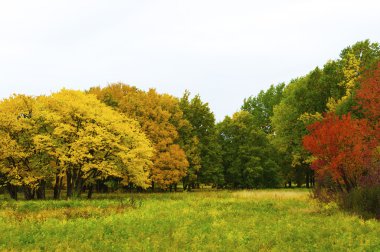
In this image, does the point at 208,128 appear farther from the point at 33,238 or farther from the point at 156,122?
the point at 33,238

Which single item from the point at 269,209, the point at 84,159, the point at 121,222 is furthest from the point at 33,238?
the point at 84,159

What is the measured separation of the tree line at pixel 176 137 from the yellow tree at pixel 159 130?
0.14 meters

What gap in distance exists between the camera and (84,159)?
3569cm

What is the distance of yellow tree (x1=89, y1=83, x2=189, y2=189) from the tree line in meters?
0.14

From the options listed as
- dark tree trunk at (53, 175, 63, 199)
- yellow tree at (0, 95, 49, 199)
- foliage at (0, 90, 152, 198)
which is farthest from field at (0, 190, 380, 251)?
dark tree trunk at (53, 175, 63, 199)

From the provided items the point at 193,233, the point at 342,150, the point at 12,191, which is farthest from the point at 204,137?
the point at 193,233

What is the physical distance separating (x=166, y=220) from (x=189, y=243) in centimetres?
593

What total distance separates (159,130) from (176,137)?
279cm

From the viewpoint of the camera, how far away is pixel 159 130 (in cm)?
4888

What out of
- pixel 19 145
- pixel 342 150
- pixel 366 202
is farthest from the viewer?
pixel 19 145

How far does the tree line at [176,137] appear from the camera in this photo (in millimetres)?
28417

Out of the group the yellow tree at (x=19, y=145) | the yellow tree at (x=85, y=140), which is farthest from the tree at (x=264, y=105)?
the yellow tree at (x=19, y=145)

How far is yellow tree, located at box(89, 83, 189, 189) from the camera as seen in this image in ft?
153

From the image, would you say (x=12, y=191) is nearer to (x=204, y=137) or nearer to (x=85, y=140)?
(x=85, y=140)
